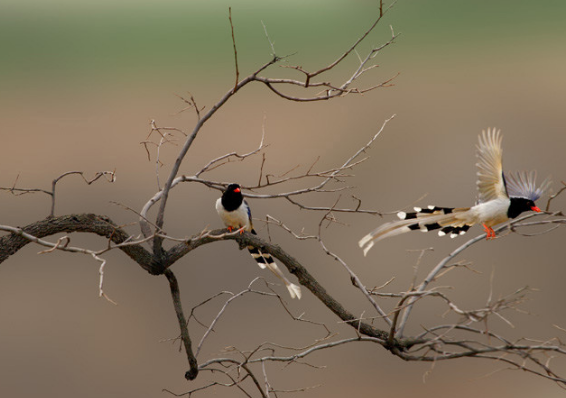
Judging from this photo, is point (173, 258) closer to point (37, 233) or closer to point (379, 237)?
point (37, 233)

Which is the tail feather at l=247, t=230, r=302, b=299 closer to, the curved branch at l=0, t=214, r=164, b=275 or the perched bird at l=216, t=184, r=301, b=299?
the perched bird at l=216, t=184, r=301, b=299

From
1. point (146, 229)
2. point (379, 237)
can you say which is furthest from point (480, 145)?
point (146, 229)

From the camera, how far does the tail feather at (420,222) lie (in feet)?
9.82

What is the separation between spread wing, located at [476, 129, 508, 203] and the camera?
3.04m

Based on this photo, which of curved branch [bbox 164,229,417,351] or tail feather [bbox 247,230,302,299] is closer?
curved branch [bbox 164,229,417,351]

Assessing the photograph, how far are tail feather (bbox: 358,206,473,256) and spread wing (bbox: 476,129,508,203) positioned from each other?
19 cm

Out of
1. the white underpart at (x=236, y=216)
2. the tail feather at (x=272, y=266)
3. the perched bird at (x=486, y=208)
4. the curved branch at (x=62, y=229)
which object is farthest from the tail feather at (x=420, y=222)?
the curved branch at (x=62, y=229)

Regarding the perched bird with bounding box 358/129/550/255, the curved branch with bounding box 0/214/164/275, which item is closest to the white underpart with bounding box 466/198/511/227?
the perched bird with bounding box 358/129/550/255

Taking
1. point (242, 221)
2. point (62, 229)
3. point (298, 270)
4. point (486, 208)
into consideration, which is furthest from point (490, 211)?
point (62, 229)

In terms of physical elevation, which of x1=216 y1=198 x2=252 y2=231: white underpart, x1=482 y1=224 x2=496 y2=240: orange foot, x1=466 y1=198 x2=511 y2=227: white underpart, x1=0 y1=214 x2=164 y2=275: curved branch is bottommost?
x1=482 y1=224 x2=496 y2=240: orange foot

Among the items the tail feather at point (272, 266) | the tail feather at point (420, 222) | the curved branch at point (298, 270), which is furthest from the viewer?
the tail feather at point (272, 266)

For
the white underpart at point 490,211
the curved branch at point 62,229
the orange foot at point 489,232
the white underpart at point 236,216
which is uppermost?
the white underpart at point 236,216

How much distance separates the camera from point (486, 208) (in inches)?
124

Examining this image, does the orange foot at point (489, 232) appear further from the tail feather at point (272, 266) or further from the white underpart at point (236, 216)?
the white underpart at point (236, 216)
